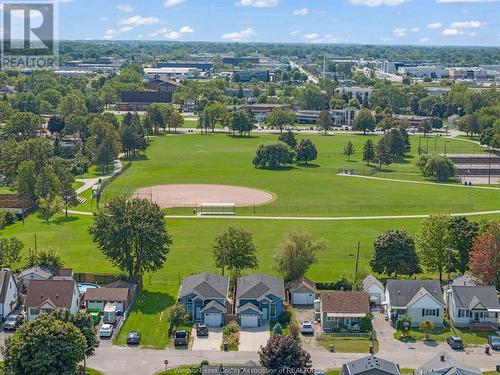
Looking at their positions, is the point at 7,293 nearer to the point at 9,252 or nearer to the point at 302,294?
the point at 9,252

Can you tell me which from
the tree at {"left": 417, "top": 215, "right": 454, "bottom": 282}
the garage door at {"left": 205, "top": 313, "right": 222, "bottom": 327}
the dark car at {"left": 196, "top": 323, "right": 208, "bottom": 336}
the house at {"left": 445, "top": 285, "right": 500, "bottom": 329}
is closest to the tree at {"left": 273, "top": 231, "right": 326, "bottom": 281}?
the garage door at {"left": 205, "top": 313, "right": 222, "bottom": 327}

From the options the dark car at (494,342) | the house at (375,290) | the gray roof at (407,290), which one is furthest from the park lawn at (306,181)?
the dark car at (494,342)

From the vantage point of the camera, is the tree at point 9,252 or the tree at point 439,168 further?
the tree at point 439,168

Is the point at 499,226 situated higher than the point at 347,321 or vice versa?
the point at 499,226

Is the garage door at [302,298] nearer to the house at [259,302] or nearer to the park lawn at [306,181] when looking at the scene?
the house at [259,302]

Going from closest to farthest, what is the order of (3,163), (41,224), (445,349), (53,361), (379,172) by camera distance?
(53,361) < (445,349) < (41,224) < (3,163) < (379,172)

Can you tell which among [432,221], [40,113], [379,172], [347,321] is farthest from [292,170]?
[40,113]

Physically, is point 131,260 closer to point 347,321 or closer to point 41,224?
point 347,321

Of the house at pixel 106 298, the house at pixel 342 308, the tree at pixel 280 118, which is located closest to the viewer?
the house at pixel 342 308
